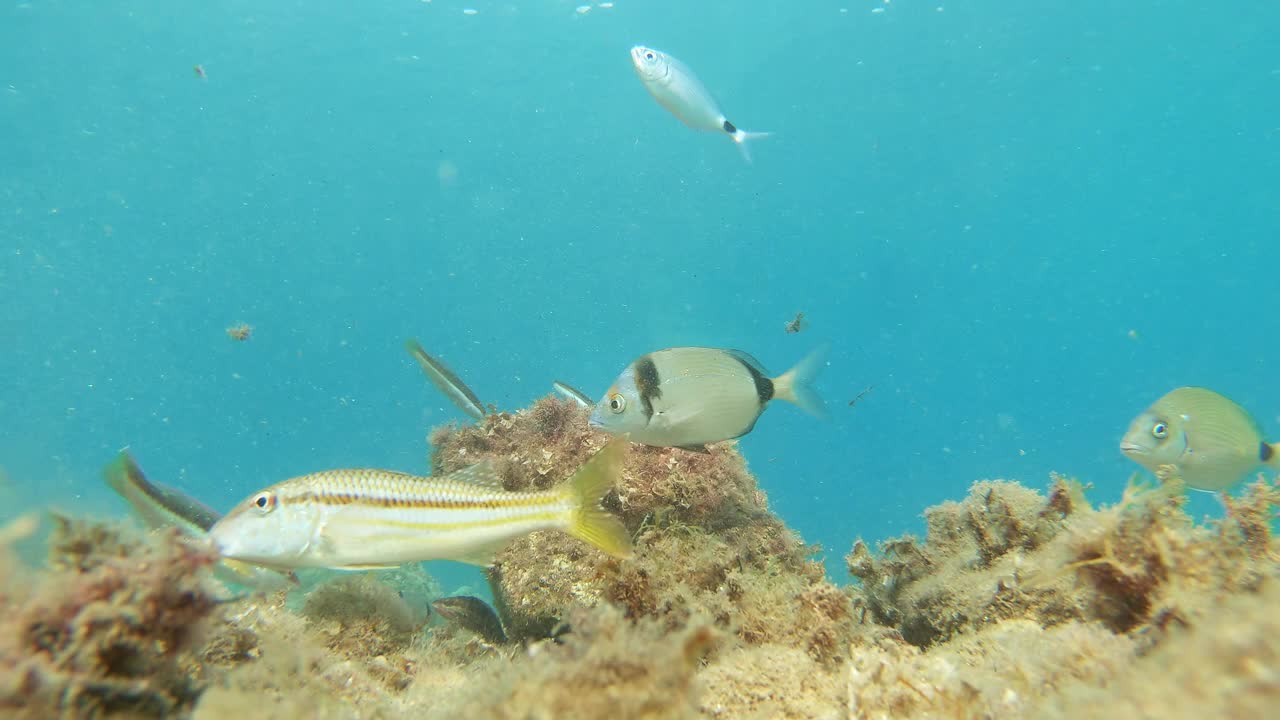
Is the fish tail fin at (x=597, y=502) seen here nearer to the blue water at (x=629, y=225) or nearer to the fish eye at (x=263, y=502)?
the fish eye at (x=263, y=502)

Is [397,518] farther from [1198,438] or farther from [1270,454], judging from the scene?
[1270,454]

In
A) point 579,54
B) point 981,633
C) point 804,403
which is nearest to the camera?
point 981,633

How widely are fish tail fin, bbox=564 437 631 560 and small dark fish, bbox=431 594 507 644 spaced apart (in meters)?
2.12

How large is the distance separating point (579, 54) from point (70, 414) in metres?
83.6

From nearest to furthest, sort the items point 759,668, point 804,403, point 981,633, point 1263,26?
point 759,668 → point 981,633 → point 804,403 → point 1263,26

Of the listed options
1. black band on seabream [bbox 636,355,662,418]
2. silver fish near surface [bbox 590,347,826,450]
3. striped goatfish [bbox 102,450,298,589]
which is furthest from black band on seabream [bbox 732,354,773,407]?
striped goatfish [bbox 102,450,298,589]

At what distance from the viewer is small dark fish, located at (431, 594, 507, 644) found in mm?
4492

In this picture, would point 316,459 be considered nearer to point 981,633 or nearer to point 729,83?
point 729,83

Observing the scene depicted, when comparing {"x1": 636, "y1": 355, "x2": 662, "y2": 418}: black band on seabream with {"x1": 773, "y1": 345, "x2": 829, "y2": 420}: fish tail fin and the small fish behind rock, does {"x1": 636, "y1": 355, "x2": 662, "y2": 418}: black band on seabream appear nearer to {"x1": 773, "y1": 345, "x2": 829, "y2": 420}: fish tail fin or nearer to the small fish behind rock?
{"x1": 773, "y1": 345, "x2": 829, "y2": 420}: fish tail fin

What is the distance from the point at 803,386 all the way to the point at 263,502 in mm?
3273

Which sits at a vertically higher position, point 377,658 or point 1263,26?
point 1263,26

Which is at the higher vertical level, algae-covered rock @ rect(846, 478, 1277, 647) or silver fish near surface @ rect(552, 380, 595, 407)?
silver fish near surface @ rect(552, 380, 595, 407)

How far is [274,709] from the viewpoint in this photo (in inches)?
69.4

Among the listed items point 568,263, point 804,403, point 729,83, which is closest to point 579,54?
point 729,83
